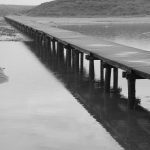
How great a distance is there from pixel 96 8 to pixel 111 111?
82065mm

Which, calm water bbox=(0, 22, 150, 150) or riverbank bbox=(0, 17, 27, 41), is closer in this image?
calm water bbox=(0, 22, 150, 150)

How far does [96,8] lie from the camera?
9262 cm

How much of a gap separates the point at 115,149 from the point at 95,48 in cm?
753

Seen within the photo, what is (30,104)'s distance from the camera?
12492 millimetres

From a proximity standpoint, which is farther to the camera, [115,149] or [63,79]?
[63,79]

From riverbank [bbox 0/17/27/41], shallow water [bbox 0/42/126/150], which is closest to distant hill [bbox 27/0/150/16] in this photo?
riverbank [bbox 0/17/27/41]

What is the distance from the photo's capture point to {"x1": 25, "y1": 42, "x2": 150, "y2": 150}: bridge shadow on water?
9.40 metres

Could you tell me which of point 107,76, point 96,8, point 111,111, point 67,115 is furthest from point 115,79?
point 96,8

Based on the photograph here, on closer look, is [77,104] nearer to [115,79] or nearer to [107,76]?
[107,76]

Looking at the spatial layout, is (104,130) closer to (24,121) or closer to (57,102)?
(24,121)

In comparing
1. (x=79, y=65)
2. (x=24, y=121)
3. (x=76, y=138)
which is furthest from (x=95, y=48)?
(x=76, y=138)

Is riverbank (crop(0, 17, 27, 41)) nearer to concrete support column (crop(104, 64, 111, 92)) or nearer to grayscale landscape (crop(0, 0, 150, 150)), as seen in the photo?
grayscale landscape (crop(0, 0, 150, 150))

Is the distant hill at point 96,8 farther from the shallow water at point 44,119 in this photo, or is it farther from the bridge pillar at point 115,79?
the bridge pillar at point 115,79

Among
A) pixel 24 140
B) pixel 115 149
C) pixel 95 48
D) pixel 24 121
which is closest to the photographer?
pixel 115 149
